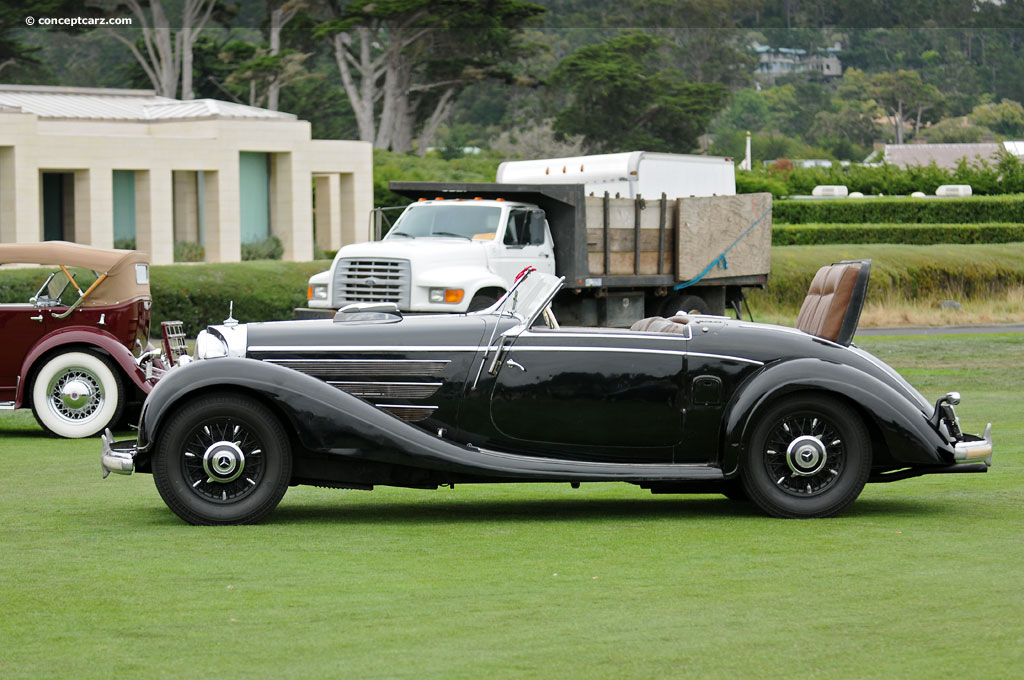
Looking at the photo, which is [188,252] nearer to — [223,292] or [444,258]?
[223,292]

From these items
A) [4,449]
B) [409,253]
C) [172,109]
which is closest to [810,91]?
[172,109]

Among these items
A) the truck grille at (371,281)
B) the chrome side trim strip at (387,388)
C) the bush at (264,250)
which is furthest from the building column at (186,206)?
the chrome side trim strip at (387,388)

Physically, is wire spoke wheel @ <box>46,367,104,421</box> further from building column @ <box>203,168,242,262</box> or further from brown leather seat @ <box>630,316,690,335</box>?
building column @ <box>203,168,242,262</box>

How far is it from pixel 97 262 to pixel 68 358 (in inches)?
39.8

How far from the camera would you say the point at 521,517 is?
7.94m

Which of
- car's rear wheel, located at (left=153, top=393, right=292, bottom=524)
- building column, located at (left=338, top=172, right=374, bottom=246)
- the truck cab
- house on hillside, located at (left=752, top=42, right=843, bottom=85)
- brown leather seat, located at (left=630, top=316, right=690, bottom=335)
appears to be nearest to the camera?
car's rear wheel, located at (left=153, top=393, right=292, bottom=524)

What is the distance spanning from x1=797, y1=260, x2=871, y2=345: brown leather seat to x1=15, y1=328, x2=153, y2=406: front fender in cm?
600

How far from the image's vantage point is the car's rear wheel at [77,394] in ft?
39.7

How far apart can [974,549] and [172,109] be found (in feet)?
122

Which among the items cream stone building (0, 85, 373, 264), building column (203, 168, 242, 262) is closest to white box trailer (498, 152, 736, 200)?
cream stone building (0, 85, 373, 264)

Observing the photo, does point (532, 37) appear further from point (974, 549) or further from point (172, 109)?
point (974, 549)

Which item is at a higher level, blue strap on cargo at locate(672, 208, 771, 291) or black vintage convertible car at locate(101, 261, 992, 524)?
blue strap on cargo at locate(672, 208, 771, 291)

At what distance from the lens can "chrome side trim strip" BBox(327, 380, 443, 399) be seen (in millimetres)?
7680

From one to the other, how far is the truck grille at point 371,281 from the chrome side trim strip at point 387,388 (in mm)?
10372
